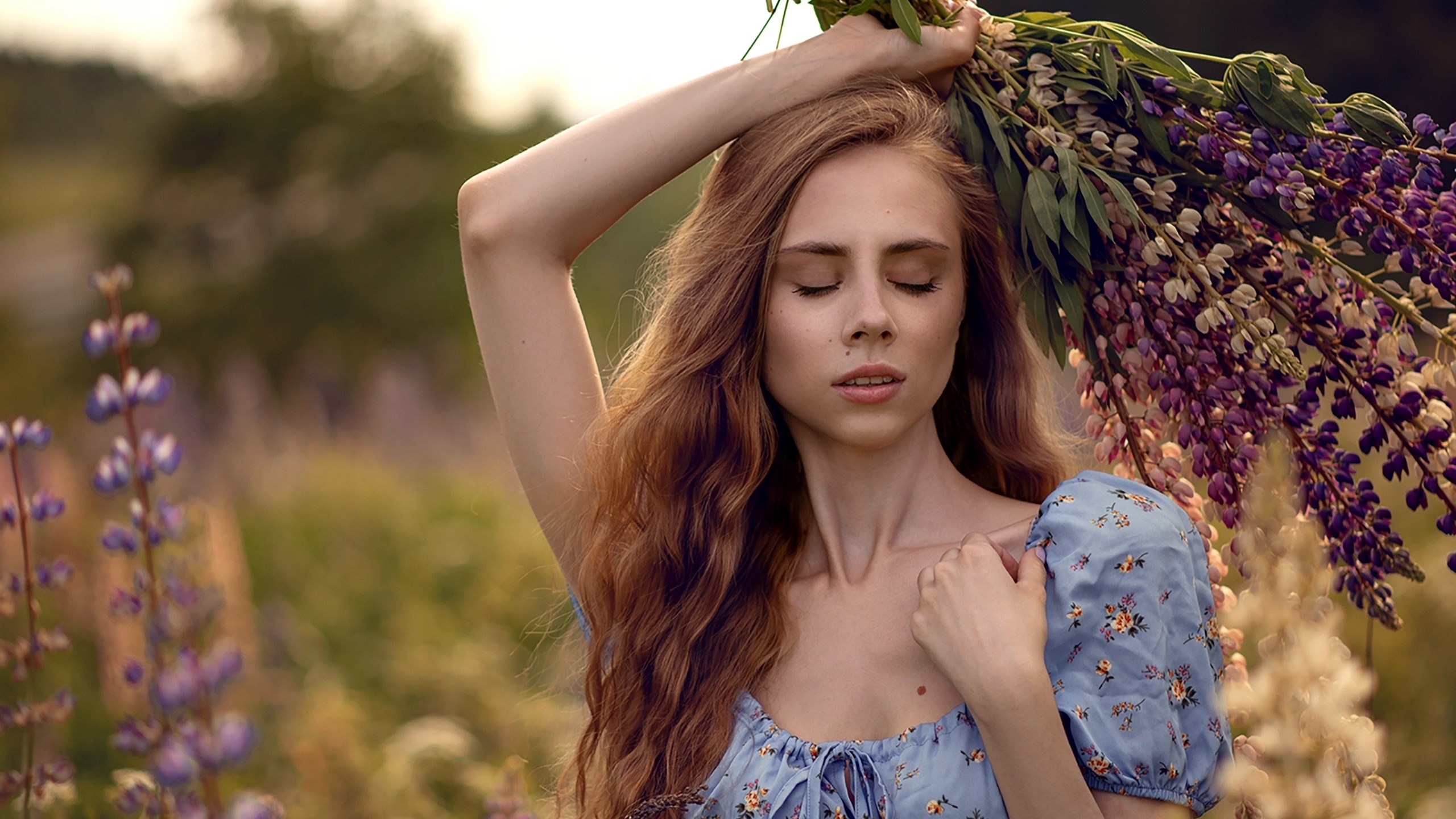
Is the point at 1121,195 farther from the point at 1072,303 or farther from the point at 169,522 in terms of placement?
the point at 169,522

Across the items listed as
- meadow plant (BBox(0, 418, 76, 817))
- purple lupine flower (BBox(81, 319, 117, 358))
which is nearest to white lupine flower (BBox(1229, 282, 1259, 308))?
purple lupine flower (BBox(81, 319, 117, 358))

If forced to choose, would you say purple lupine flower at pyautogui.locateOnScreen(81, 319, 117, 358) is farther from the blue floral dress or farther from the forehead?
the blue floral dress

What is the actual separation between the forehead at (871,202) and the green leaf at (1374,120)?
613mm

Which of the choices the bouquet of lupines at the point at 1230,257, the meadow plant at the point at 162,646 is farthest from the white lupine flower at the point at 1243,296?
the meadow plant at the point at 162,646

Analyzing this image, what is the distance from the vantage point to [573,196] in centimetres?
211

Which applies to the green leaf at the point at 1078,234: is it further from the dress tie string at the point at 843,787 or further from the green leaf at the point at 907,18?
the dress tie string at the point at 843,787

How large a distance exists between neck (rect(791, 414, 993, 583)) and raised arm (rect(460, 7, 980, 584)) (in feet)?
1.58

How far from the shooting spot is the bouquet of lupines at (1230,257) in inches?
67.8

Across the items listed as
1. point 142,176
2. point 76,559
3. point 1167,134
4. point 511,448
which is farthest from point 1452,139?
point 142,176

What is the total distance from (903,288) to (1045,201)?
0.87 ft

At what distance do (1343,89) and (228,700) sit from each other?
519 cm

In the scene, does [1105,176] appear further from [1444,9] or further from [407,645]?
[1444,9]

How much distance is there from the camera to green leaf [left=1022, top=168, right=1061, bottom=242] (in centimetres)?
187

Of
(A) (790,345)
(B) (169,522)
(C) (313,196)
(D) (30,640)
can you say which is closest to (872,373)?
(A) (790,345)
